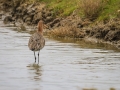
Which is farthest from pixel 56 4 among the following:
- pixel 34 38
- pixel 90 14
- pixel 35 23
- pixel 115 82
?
pixel 115 82

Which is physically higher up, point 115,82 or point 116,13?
point 116,13

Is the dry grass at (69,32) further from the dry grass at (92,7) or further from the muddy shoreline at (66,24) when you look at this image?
the dry grass at (92,7)

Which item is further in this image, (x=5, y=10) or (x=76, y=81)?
(x=5, y=10)

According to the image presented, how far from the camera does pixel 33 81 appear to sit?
12.9 m

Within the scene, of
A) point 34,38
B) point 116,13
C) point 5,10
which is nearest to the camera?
point 34,38

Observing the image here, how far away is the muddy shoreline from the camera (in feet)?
72.8

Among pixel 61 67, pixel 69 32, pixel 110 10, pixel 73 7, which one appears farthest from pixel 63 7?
pixel 61 67

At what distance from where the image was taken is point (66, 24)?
987 inches

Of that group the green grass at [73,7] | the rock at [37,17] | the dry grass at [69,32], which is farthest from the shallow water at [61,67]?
the rock at [37,17]

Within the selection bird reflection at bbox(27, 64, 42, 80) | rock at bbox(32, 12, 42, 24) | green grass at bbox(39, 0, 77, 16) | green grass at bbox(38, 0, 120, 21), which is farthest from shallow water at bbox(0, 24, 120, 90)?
rock at bbox(32, 12, 42, 24)

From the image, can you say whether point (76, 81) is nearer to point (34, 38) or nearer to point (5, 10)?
point (34, 38)

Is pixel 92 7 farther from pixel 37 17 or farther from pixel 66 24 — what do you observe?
pixel 37 17

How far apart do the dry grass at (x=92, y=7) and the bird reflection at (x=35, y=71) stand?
10115 millimetres

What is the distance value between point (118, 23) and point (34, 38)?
656 centimetres
